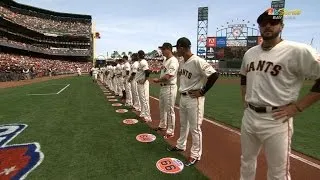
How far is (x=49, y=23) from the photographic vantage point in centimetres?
8662

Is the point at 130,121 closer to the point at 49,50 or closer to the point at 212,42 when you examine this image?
the point at 212,42

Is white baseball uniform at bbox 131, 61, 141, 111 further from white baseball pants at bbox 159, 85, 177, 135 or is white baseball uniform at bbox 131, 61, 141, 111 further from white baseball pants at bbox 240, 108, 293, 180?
white baseball pants at bbox 240, 108, 293, 180

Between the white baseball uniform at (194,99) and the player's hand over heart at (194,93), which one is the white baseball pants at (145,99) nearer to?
the white baseball uniform at (194,99)

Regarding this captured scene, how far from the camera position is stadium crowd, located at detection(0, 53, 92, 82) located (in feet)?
121

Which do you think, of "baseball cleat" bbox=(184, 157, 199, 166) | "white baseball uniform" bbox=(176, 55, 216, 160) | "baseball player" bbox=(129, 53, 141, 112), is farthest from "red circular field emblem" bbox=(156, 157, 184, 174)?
"baseball player" bbox=(129, 53, 141, 112)

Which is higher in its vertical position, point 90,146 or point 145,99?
point 145,99

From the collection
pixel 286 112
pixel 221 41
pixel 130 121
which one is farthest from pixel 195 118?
pixel 221 41

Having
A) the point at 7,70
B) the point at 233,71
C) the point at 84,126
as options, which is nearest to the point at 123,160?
the point at 84,126

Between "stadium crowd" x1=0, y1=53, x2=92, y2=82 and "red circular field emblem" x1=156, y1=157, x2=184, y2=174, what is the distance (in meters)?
32.6

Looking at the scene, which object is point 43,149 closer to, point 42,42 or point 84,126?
point 84,126

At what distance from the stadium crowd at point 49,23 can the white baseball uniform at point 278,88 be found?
244 feet

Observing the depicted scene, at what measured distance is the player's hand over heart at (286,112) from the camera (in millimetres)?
3300

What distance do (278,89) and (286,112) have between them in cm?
26

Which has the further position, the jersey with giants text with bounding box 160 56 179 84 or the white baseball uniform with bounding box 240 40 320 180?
the jersey with giants text with bounding box 160 56 179 84
